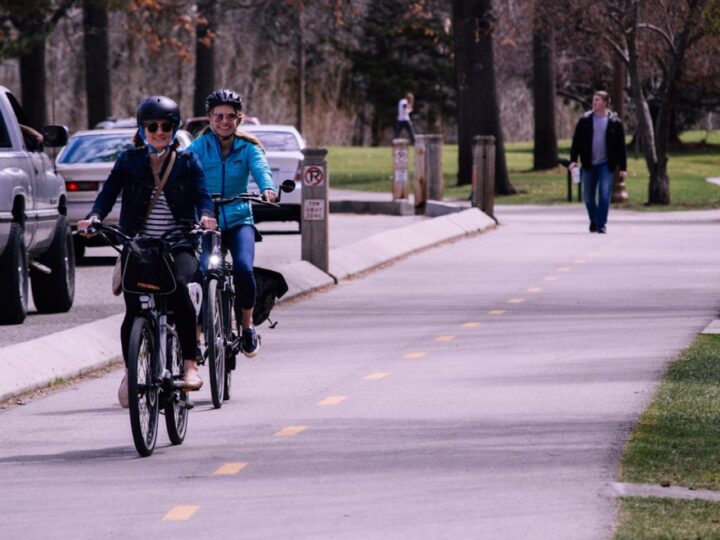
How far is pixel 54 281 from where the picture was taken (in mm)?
16172

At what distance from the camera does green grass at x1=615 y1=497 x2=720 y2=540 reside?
274 inches

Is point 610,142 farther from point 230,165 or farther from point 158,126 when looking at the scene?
point 158,126

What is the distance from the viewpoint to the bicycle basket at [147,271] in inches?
361

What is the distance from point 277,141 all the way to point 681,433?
64.5ft

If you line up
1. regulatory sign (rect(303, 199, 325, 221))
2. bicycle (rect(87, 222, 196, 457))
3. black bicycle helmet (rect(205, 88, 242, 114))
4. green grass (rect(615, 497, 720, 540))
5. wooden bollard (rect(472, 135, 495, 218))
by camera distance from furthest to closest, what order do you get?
wooden bollard (rect(472, 135, 495, 218)) < regulatory sign (rect(303, 199, 325, 221)) < black bicycle helmet (rect(205, 88, 242, 114)) < bicycle (rect(87, 222, 196, 457)) < green grass (rect(615, 497, 720, 540))

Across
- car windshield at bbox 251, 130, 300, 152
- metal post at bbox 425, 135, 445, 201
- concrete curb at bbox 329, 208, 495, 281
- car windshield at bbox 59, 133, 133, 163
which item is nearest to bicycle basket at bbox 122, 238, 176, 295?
concrete curb at bbox 329, 208, 495, 281

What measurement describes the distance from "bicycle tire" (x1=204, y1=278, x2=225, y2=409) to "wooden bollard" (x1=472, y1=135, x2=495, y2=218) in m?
19.0

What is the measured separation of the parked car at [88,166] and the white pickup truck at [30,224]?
4.76 meters

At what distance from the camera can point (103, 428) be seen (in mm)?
9945

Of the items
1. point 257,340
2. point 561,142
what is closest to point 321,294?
point 257,340

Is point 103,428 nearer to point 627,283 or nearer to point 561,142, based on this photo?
point 627,283

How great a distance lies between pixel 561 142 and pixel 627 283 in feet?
165

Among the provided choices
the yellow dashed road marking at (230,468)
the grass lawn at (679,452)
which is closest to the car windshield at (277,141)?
the grass lawn at (679,452)

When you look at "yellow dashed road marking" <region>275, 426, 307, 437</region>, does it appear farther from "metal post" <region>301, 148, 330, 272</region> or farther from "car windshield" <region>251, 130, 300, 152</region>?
"car windshield" <region>251, 130, 300, 152</region>
